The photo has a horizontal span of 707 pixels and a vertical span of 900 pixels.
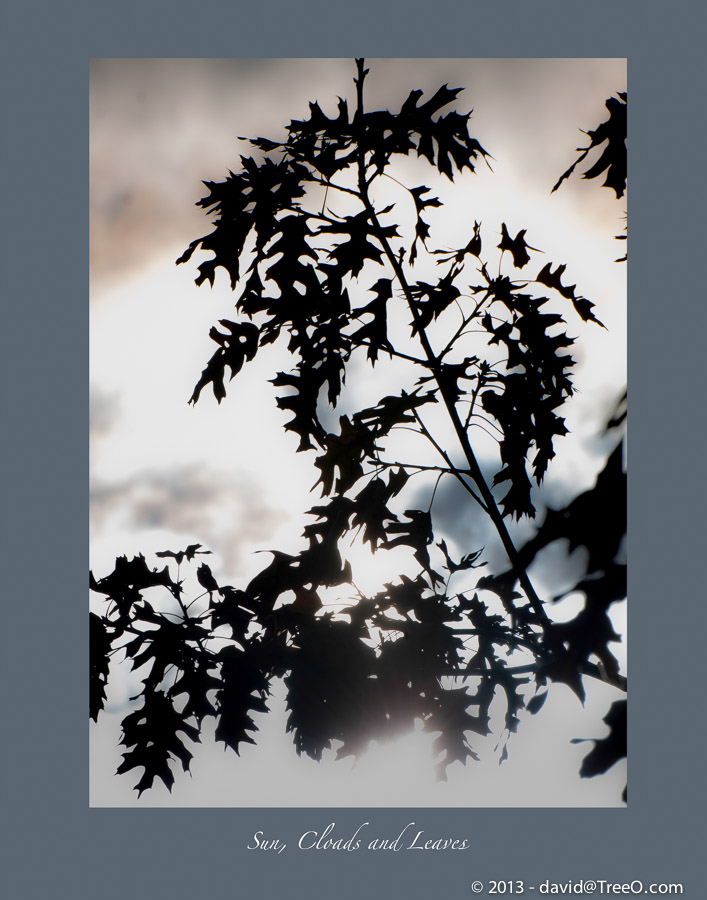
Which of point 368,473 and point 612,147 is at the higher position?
point 612,147

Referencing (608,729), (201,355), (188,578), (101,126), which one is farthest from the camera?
(101,126)

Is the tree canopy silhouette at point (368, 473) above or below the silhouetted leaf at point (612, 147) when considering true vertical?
below

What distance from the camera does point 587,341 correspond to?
1.96 metres

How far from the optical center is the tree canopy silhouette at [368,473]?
158cm

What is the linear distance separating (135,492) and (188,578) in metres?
0.33

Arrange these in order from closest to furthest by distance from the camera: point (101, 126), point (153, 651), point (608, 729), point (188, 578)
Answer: point (608, 729), point (153, 651), point (188, 578), point (101, 126)

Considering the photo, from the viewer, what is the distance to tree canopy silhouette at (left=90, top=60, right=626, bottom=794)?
158cm

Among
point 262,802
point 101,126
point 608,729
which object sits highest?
point 101,126

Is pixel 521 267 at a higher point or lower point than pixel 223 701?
higher

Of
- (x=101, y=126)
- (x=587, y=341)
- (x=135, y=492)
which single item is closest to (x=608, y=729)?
(x=587, y=341)

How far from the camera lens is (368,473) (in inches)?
65.4

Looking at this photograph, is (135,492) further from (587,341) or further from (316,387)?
(587,341)

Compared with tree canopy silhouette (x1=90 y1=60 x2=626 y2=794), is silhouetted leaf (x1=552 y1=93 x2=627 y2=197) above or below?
above

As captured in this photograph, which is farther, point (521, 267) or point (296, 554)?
point (521, 267)
